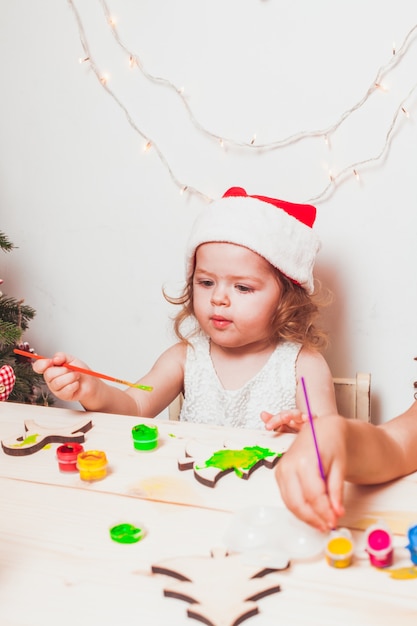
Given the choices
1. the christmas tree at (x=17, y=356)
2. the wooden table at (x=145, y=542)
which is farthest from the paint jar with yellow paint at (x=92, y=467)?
the christmas tree at (x=17, y=356)

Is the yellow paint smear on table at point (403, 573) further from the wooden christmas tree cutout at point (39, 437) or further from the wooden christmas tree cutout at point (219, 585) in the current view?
the wooden christmas tree cutout at point (39, 437)

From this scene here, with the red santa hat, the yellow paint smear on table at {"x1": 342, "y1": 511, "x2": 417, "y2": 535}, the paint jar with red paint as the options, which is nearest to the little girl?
the red santa hat

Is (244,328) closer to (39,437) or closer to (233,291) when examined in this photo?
(233,291)

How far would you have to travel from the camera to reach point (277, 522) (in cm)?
59

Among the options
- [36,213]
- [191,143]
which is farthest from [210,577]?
[36,213]

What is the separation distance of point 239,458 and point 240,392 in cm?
54

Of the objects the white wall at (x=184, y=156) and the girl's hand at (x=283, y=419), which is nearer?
the girl's hand at (x=283, y=419)

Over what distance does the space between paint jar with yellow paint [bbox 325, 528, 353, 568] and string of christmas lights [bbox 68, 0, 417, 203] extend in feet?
3.08

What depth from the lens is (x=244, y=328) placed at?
121 cm

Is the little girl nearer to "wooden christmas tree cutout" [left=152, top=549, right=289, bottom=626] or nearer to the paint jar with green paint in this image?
the paint jar with green paint

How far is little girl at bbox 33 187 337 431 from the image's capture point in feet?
3.87

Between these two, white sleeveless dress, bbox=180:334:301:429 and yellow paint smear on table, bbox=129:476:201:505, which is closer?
yellow paint smear on table, bbox=129:476:201:505

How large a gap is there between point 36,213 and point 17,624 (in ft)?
4.29

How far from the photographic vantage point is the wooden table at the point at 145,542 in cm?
49
